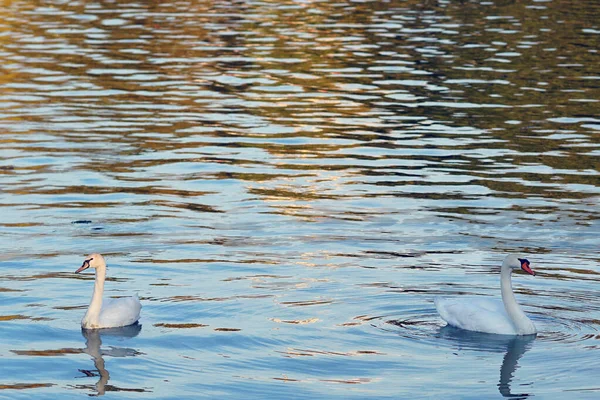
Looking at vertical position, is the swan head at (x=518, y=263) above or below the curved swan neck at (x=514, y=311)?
above

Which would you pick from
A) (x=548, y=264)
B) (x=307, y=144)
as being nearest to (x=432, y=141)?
(x=307, y=144)

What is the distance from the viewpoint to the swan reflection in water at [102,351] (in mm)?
13609

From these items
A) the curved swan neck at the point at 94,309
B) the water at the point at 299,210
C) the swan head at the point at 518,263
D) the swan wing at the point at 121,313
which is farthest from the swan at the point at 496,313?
the curved swan neck at the point at 94,309

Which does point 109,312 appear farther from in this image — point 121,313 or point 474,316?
point 474,316

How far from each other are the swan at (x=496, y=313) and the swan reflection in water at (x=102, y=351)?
3.75 metres

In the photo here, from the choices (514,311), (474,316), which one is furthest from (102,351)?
(514,311)

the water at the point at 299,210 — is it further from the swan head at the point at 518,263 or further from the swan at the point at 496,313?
the swan head at the point at 518,263

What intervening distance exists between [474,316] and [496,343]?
445mm

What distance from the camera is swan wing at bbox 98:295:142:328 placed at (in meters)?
15.3

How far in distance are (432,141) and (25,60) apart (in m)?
17.5

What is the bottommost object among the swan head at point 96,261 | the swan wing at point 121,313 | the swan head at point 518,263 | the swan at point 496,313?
the swan at point 496,313

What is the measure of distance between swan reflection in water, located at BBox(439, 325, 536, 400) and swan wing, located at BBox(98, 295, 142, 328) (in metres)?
3.71

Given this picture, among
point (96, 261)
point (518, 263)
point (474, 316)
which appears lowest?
point (474, 316)

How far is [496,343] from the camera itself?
15195mm
